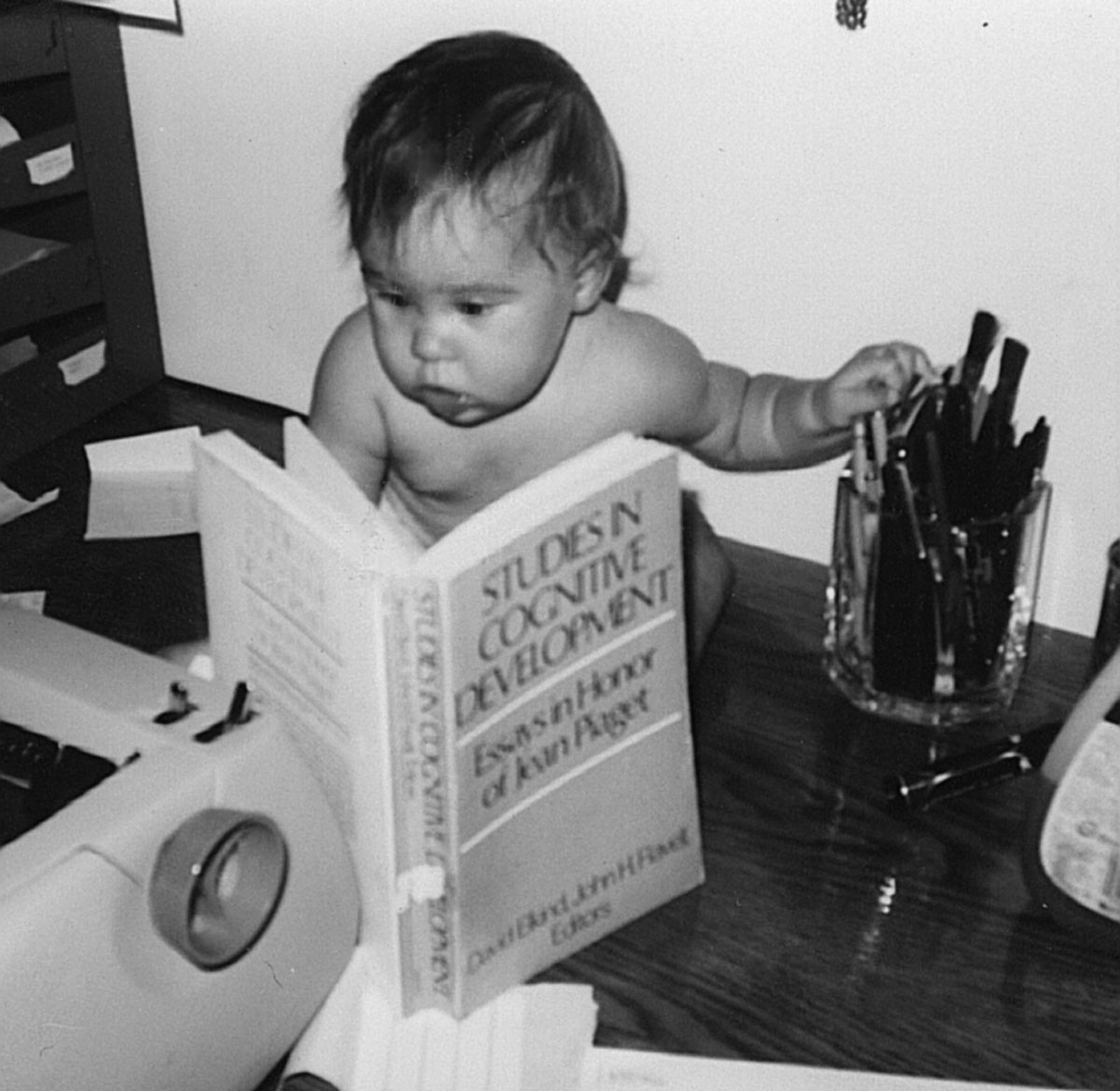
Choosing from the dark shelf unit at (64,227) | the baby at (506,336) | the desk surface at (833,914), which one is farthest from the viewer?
the dark shelf unit at (64,227)

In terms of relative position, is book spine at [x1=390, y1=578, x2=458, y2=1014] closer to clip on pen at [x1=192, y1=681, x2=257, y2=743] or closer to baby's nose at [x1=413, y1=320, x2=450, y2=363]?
clip on pen at [x1=192, y1=681, x2=257, y2=743]

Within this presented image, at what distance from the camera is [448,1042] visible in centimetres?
57

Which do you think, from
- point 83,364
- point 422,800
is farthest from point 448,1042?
point 83,364

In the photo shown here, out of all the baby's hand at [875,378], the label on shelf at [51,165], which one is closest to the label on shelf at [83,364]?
the label on shelf at [51,165]

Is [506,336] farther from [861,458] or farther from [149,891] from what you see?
[149,891]

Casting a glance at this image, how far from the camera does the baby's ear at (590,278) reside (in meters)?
0.73

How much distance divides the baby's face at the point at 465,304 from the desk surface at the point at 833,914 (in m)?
0.18

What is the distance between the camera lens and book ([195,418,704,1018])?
1.73ft

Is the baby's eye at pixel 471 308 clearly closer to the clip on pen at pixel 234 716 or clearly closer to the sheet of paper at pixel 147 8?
the clip on pen at pixel 234 716

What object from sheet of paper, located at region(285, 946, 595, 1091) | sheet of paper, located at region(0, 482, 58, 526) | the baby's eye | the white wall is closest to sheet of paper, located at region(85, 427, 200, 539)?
sheet of paper, located at region(0, 482, 58, 526)

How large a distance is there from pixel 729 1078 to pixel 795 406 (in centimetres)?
36

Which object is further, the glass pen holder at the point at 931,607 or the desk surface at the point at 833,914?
the glass pen holder at the point at 931,607

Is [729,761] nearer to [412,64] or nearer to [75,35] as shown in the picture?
[412,64]

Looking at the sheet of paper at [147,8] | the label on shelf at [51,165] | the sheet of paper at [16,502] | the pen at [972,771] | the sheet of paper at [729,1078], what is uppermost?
the sheet of paper at [147,8]
